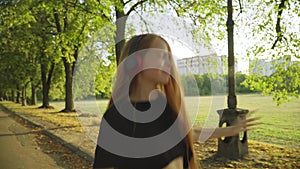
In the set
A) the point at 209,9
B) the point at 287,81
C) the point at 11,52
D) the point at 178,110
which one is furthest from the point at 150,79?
the point at 11,52

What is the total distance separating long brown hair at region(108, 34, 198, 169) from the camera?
1.72 meters

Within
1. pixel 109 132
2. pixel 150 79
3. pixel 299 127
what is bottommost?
pixel 299 127

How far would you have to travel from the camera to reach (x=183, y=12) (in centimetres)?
1300

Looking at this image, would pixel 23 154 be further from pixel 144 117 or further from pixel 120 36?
pixel 144 117

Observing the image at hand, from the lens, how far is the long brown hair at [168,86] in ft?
5.65

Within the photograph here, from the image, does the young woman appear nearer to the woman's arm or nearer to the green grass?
the woman's arm

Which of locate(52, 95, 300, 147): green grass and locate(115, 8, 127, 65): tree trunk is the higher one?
locate(115, 8, 127, 65): tree trunk

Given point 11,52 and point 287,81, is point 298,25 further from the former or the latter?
point 11,52

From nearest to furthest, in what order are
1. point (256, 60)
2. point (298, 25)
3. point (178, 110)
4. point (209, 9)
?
1. point (178, 110)
2. point (298, 25)
3. point (256, 60)
4. point (209, 9)

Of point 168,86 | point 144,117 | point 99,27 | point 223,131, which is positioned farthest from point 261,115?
point 99,27

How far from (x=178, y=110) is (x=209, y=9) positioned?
34.0 feet

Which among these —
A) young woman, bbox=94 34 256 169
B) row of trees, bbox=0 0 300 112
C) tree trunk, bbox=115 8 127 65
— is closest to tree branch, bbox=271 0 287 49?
row of trees, bbox=0 0 300 112

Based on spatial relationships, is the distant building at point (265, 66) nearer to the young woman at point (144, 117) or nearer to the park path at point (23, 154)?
the park path at point (23, 154)

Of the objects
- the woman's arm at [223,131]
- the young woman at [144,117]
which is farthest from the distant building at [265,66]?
the young woman at [144,117]
